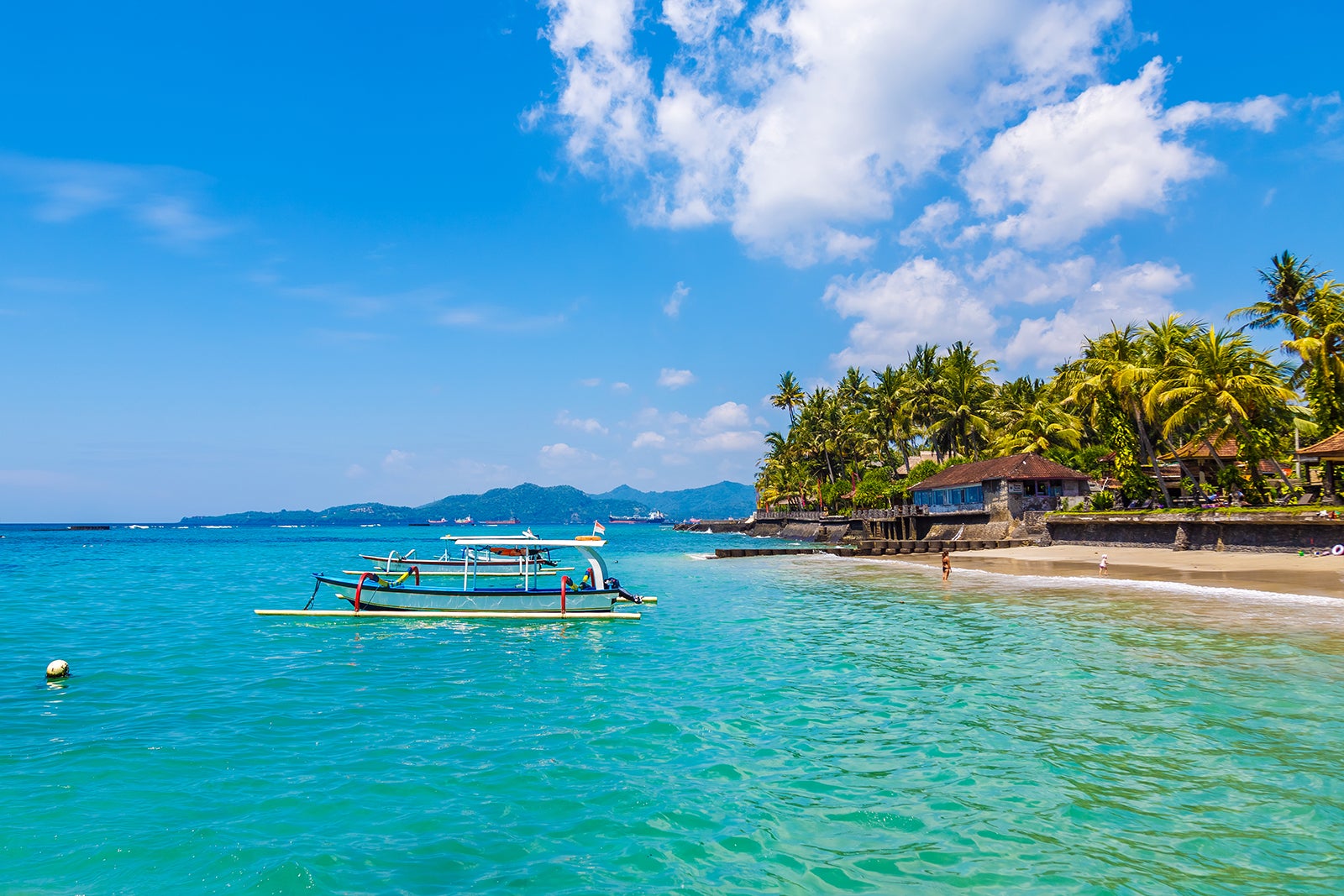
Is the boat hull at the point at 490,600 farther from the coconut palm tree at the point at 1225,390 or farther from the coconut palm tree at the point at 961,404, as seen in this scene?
the coconut palm tree at the point at 961,404

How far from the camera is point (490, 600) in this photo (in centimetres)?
2473

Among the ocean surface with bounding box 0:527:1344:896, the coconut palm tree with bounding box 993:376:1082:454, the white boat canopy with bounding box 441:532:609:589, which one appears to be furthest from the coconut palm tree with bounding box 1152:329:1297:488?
the white boat canopy with bounding box 441:532:609:589

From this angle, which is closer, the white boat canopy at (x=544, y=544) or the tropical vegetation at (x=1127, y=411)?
the white boat canopy at (x=544, y=544)

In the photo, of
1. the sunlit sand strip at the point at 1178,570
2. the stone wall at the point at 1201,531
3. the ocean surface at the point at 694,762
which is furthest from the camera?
the stone wall at the point at 1201,531

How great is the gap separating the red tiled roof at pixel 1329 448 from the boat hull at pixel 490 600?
3587cm

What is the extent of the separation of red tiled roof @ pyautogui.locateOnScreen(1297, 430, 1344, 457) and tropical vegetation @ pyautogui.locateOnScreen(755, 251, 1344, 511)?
17.8ft

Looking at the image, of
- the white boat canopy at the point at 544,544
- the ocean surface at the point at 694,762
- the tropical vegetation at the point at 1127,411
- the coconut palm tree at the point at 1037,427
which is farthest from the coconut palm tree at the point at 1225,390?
the white boat canopy at the point at 544,544

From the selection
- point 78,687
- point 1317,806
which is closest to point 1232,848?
point 1317,806

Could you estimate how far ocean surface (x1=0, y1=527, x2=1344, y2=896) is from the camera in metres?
7.39

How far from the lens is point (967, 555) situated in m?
47.8

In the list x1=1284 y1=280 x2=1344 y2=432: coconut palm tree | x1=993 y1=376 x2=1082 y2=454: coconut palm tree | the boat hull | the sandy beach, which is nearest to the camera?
the boat hull

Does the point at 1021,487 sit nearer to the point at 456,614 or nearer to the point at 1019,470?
the point at 1019,470

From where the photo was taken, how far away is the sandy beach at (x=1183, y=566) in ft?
87.9

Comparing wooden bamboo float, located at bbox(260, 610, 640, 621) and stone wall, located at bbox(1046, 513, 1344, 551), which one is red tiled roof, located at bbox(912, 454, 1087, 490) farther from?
wooden bamboo float, located at bbox(260, 610, 640, 621)
